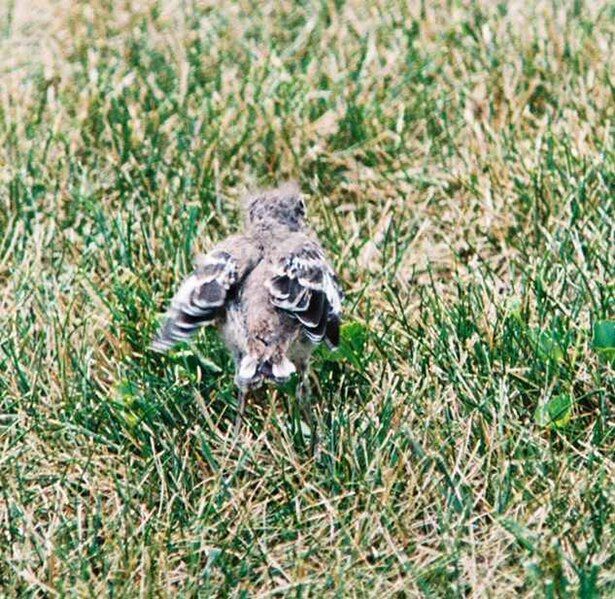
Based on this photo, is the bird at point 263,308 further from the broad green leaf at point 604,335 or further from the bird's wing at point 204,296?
the broad green leaf at point 604,335

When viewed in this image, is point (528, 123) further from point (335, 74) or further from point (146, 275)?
point (146, 275)

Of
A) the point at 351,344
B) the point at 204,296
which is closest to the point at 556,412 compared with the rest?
the point at 351,344

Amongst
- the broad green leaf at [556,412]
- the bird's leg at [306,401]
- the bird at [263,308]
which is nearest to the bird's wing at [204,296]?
the bird at [263,308]

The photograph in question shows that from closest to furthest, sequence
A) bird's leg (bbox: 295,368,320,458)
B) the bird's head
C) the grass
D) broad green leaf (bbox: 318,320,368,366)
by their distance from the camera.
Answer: the grass < bird's leg (bbox: 295,368,320,458) < broad green leaf (bbox: 318,320,368,366) < the bird's head

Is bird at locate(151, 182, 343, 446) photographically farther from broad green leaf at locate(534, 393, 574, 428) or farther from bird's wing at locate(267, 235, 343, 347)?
broad green leaf at locate(534, 393, 574, 428)

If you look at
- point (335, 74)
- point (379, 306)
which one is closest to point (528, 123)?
point (335, 74)

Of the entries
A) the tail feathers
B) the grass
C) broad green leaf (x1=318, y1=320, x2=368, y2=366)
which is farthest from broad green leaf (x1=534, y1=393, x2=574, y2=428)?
the tail feathers

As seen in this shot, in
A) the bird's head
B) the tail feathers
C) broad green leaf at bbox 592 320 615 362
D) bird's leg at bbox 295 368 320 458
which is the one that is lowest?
bird's leg at bbox 295 368 320 458
